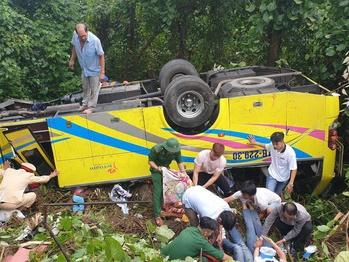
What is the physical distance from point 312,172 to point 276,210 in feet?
5.09

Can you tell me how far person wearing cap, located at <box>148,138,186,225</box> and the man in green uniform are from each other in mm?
1154

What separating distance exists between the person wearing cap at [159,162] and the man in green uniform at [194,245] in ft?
3.78

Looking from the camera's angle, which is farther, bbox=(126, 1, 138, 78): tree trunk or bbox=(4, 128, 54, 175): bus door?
bbox=(126, 1, 138, 78): tree trunk

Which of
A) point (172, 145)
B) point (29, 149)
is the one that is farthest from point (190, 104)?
point (29, 149)

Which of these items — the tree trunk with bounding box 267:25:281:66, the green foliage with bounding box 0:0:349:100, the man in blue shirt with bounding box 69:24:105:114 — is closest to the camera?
the man in blue shirt with bounding box 69:24:105:114

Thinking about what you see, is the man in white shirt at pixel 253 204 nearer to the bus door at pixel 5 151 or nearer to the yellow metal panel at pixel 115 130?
the yellow metal panel at pixel 115 130

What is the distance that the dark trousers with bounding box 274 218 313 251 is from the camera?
520 cm

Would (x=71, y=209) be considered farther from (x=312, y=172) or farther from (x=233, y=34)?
(x=233, y=34)

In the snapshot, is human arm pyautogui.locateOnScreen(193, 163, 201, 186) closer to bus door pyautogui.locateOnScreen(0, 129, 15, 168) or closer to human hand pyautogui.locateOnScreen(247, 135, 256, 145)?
human hand pyautogui.locateOnScreen(247, 135, 256, 145)

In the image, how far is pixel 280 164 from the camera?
5.99 metres

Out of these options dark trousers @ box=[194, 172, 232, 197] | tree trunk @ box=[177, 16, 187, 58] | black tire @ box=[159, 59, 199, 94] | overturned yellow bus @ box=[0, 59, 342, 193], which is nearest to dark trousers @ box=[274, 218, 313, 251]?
dark trousers @ box=[194, 172, 232, 197]

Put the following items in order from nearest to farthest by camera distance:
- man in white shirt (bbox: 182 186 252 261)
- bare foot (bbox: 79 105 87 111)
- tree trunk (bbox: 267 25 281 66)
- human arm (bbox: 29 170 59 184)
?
man in white shirt (bbox: 182 186 252 261) → human arm (bbox: 29 170 59 184) → bare foot (bbox: 79 105 87 111) → tree trunk (bbox: 267 25 281 66)

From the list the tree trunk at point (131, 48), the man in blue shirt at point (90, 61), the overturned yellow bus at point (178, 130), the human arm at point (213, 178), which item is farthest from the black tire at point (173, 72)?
the tree trunk at point (131, 48)

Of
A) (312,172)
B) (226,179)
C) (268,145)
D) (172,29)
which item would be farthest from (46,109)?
(172,29)
